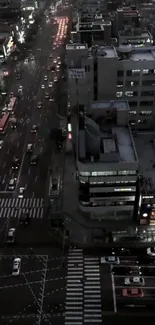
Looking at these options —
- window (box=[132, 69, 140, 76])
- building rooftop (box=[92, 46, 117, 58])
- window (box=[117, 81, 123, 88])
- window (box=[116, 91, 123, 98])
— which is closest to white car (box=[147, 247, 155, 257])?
window (box=[116, 91, 123, 98])

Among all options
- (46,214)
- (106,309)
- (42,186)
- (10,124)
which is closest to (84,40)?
(10,124)

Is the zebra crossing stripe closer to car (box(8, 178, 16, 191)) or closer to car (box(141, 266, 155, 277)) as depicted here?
car (box(8, 178, 16, 191))

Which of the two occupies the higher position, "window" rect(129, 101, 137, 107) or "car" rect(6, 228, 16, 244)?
"window" rect(129, 101, 137, 107)

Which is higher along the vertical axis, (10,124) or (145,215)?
(10,124)

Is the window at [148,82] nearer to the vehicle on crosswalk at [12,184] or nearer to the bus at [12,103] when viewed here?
the vehicle on crosswalk at [12,184]

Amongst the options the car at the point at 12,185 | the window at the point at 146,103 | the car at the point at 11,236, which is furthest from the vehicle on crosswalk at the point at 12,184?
the window at the point at 146,103

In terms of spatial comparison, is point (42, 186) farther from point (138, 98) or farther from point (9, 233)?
point (138, 98)
